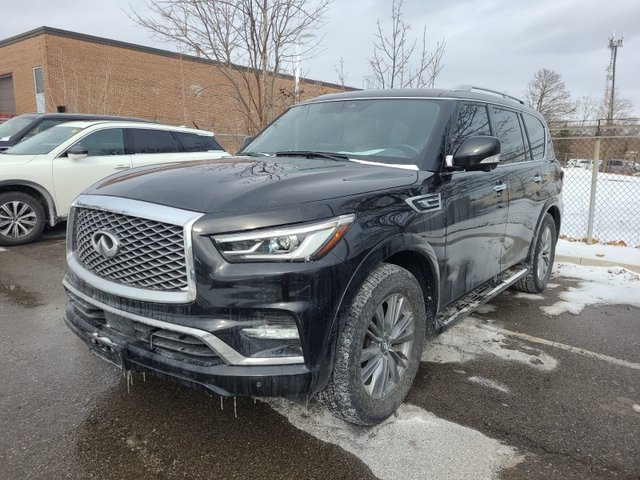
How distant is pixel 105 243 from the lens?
242cm

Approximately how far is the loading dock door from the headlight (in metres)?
27.9

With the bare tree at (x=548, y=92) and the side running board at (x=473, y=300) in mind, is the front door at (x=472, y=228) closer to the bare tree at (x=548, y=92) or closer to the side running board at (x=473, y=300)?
the side running board at (x=473, y=300)

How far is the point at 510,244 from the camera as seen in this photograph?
4.24 m

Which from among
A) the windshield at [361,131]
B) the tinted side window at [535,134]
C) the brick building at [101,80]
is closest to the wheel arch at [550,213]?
the tinted side window at [535,134]

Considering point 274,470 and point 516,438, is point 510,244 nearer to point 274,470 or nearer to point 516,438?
point 516,438

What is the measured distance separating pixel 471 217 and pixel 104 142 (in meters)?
6.18

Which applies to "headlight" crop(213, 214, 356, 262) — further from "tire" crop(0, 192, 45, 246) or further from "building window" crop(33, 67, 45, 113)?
"building window" crop(33, 67, 45, 113)

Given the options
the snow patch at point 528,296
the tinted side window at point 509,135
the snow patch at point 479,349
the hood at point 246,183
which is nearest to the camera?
the hood at point 246,183

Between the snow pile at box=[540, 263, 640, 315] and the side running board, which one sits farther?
the snow pile at box=[540, 263, 640, 315]

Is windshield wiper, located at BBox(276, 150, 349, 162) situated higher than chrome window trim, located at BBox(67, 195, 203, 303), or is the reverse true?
windshield wiper, located at BBox(276, 150, 349, 162)

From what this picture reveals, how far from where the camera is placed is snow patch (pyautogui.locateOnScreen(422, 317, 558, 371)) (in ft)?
11.9

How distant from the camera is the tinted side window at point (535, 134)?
15.8 feet

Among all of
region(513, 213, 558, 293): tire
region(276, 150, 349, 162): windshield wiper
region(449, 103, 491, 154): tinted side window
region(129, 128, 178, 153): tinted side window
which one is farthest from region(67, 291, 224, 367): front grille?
region(129, 128, 178, 153): tinted side window

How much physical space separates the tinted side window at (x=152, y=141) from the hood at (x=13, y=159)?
4.88 feet
